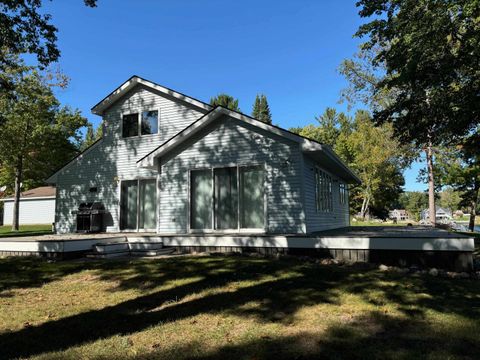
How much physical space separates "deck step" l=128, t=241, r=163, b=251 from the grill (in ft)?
13.7

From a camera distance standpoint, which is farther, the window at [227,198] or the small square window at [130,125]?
the small square window at [130,125]

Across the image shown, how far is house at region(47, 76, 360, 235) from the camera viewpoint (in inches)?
428

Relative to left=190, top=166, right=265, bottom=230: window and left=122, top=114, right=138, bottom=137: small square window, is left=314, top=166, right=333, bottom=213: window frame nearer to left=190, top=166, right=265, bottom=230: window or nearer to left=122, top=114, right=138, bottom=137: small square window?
left=190, top=166, right=265, bottom=230: window

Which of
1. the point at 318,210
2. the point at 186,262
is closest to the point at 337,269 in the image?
the point at 186,262

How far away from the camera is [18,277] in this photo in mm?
7957

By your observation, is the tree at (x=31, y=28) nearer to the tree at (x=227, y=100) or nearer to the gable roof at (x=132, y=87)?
the gable roof at (x=132, y=87)

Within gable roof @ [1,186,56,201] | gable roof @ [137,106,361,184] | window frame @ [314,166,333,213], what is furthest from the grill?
gable roof @ [1,186,56,201]

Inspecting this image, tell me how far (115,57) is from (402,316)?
17551 mm

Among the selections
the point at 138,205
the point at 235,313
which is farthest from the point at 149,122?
the point at 235,313

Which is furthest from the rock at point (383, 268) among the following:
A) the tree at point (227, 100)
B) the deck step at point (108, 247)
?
the tree at point (227, 100)

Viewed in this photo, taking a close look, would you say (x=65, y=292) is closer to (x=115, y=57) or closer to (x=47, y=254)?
(x=47, y=254)

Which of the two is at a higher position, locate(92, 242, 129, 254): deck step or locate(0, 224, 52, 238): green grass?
locate(0, 224, 52, 238): green grass

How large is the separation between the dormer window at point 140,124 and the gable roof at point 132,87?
0.93m

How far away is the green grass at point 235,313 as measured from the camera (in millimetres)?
3949
